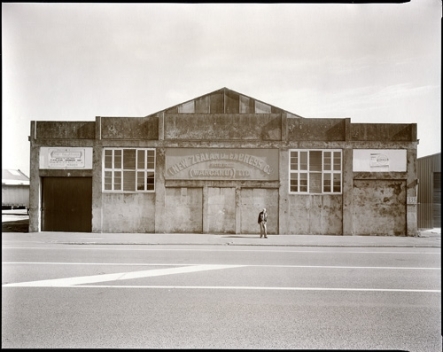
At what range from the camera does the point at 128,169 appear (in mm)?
22547

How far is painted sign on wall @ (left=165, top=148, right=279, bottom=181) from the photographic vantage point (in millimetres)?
22328

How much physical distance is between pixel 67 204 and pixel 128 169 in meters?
4.06

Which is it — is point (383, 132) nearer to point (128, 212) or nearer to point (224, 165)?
point (224, 165)

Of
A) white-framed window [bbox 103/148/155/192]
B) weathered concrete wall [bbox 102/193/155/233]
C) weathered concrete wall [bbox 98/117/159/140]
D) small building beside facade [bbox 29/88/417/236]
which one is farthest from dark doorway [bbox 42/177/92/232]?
weathered concrete wall [bbox 98/117/159/140]

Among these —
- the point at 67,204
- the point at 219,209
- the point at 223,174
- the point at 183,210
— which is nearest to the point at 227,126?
the point at 223,174

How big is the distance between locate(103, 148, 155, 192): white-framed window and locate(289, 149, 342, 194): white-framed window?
7951mm

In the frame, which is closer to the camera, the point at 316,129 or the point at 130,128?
the point at 316,129

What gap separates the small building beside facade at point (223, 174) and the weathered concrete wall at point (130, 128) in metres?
0.06

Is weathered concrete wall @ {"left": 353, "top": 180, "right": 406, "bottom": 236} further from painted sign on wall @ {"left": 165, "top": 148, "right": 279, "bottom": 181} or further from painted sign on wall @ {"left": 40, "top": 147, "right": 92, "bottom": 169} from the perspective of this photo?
painted sign on wall @ {"left": 40, "top": 147, "right": 92, "bottom": 169}

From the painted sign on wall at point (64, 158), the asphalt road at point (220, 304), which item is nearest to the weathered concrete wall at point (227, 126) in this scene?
the painted sign on wall at point (64, 158)

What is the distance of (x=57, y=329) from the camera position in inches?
225

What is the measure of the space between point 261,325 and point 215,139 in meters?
17.0

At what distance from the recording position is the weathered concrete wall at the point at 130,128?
73.9ft

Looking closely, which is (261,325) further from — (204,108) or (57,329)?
(204,108)
